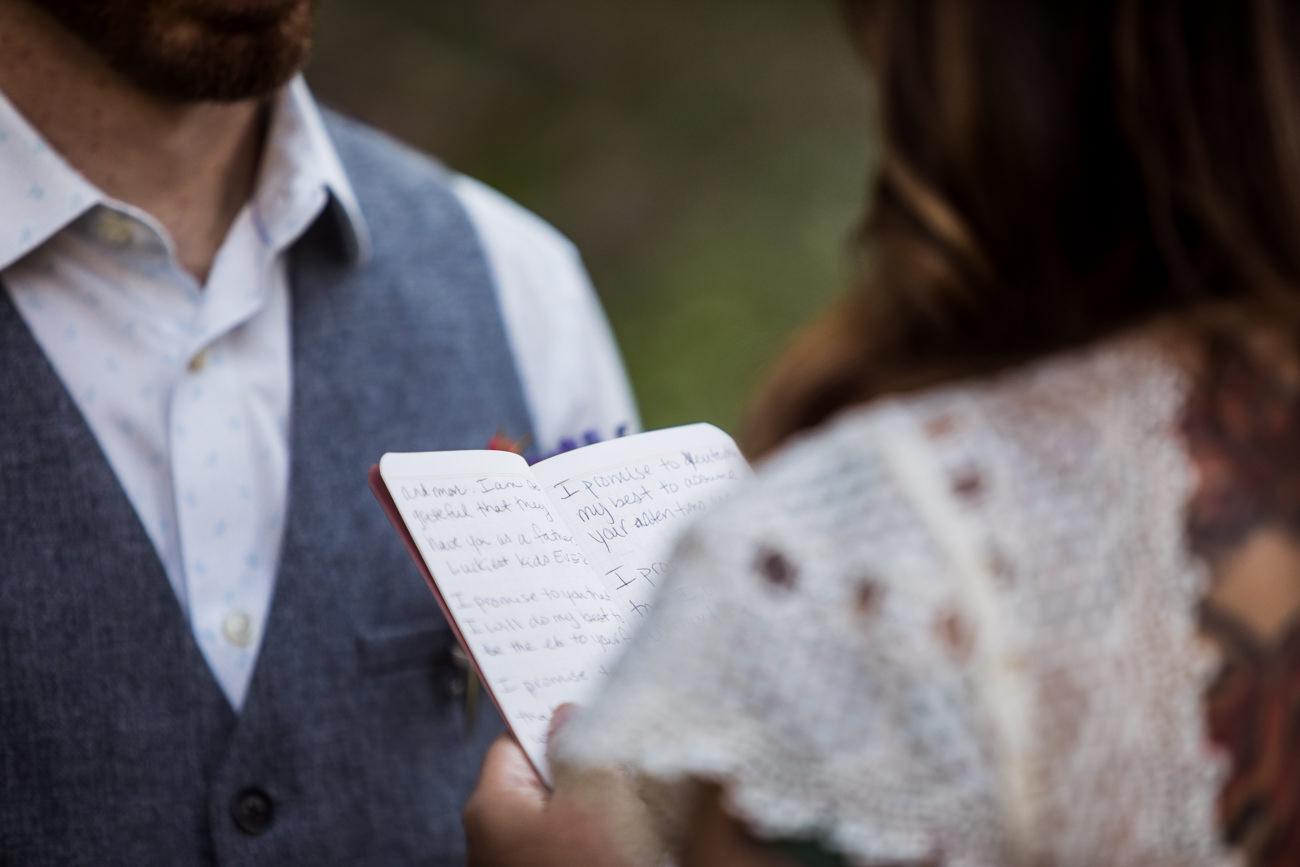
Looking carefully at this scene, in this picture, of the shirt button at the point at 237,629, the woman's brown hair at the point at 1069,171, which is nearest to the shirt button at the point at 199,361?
the shirt button at the point at 237,629

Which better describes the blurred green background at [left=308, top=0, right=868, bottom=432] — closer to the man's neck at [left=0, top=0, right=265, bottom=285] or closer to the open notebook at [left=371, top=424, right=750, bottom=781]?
the man's neck at [left=0, top=0, right=265, bottom=285]

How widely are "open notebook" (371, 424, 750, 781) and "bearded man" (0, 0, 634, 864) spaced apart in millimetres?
352

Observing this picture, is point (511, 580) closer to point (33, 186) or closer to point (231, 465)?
point (231, 465)

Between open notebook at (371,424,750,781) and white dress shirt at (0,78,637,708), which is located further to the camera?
white dress shirt at (0,78,637,708)

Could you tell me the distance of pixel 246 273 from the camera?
1.37 metres

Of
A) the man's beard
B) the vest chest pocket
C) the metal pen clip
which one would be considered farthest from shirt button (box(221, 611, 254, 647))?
the man's beard

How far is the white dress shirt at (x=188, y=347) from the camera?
4.01 feet

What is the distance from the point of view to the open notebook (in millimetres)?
939

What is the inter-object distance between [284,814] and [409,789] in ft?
0.47

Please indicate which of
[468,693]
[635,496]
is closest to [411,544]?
[635,496]

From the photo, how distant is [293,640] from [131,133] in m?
0.58

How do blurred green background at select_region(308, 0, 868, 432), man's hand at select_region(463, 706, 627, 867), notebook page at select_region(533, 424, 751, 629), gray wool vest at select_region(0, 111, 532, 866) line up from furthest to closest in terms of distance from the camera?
blurred green background at select_region(308, 0, 868, 432), gray wool vest at select_region(0, 111, 532, 866), notebook page at select_region(533, 424, 751, 629), man's hand at select_region(463, 706, 627, 867)

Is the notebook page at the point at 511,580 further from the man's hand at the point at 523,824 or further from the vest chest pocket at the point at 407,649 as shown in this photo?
the vest chest pocket at the point at 407,649

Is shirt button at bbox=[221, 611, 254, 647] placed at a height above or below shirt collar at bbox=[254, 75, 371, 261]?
below
